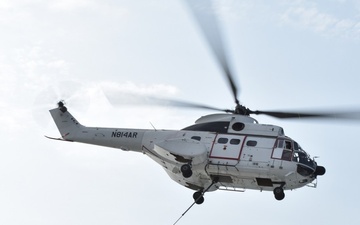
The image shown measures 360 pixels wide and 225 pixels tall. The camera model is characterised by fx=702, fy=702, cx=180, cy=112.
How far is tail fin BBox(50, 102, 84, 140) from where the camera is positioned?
30.5 m

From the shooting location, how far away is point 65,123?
31.3 m

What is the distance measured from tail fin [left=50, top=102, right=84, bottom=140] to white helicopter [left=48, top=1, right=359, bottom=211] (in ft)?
10.7

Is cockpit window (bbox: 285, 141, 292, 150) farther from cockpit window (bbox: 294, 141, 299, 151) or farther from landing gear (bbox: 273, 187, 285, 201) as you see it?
landing gear (bbox: 273, 187, 285, 201)

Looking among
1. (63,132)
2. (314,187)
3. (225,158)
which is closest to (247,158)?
(225,158)

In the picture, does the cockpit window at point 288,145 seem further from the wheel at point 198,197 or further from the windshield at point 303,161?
the wheel at point 198,197

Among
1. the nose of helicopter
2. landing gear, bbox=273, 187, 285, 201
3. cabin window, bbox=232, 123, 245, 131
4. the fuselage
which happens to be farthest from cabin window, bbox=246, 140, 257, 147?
the nose of helicopter

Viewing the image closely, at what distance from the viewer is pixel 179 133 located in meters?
27.6

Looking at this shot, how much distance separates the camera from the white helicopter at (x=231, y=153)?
2570 centimetres

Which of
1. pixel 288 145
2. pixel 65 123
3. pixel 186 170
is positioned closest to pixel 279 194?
pixel 288 145

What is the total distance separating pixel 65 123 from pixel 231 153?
8781mm

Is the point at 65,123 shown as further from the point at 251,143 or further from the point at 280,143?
the point at 280,143

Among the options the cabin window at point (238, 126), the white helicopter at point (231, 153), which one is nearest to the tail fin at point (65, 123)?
the white helicopter at point (231, 153)

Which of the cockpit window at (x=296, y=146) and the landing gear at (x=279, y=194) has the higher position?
the cockpit window at (x=296, y=146)

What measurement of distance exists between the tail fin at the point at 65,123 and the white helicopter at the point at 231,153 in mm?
3256
